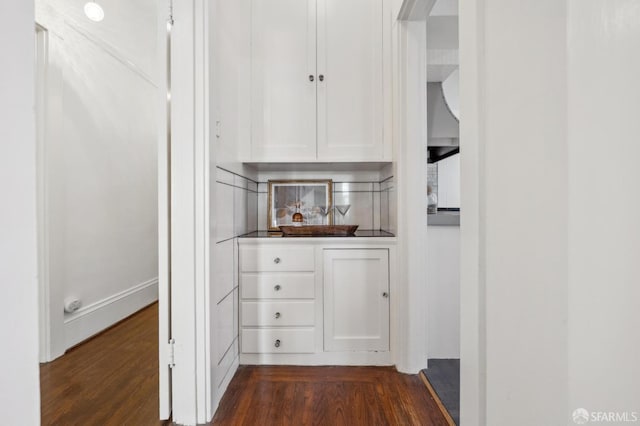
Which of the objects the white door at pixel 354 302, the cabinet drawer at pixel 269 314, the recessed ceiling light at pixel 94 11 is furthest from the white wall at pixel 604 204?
the recessed ceiling light at pixel 94 11

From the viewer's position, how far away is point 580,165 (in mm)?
325

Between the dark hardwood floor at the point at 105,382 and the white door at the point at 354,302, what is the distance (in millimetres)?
998

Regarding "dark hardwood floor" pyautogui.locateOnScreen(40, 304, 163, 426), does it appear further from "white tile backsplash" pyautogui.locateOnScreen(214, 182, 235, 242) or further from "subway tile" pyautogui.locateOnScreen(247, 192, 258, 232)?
"subway tile" pyautogui.locateOnScreen(247, 192, 258, 232)

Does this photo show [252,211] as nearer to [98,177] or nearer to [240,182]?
[240,182]

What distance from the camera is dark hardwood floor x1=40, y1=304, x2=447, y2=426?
1.34 m

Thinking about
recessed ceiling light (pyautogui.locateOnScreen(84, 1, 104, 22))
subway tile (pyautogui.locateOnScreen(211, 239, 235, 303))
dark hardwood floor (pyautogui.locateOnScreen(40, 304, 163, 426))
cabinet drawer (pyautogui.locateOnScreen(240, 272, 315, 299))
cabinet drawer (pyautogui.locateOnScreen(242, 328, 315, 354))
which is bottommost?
dark hardwood floor (pyautogui.locateOnScreen(40, 304, 163, 426))

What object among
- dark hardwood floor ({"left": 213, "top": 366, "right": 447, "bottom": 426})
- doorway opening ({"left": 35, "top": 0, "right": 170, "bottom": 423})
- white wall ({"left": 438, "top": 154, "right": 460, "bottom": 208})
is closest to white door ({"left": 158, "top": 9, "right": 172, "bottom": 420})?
doorway opening ({"left": 35, "top": 0, "right": 170, "bottom": 423})

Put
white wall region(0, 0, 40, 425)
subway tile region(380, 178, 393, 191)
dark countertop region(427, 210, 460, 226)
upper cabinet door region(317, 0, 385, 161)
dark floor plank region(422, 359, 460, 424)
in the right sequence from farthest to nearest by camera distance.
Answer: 1. subway tile region(380, 178, 393, 191)
2. upper cabinet door region(317, 0, 385, 161)
3. dark countertop region(427, 210, 460, 226)
4. dark floor plank region(422, 359, 460, 424)
5. white wall region(0, 0, 40, 425)

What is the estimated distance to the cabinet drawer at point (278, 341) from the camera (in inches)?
72.0

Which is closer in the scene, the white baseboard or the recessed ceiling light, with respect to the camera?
the white baseboard

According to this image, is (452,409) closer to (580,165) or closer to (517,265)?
(517,265)

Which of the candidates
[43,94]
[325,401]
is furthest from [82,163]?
[325,401]

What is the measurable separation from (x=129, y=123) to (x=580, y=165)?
3091 mm

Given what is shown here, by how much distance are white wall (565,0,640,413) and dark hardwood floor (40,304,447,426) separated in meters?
1.27
